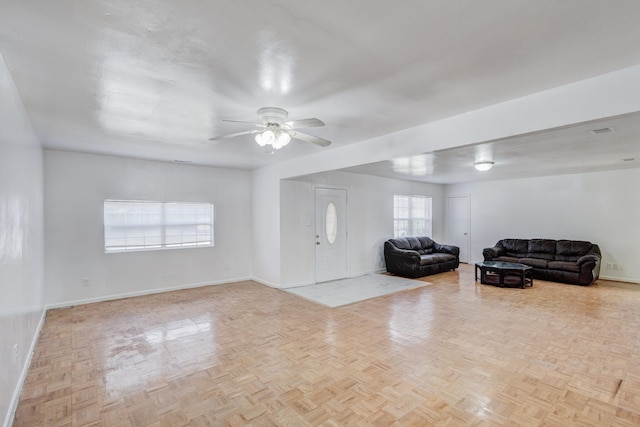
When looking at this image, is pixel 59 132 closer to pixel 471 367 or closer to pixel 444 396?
pixel 444 396

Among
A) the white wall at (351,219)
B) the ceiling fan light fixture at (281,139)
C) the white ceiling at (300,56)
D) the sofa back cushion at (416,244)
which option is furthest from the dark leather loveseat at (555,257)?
the ceiling fan light fixture at (281,139)

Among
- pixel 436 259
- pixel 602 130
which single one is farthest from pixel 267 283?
pixel 602 130

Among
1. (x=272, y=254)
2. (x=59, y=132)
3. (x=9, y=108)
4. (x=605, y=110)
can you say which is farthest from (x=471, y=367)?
(x=59, y=132)

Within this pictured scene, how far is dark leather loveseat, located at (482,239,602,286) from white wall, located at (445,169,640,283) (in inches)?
17.3

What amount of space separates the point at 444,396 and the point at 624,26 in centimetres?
265

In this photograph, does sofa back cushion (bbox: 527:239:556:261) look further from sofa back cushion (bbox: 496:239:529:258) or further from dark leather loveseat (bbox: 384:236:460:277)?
dark leather loveseat (bbox: 384:236:460:277)

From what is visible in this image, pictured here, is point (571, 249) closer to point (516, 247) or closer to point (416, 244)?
point (516, 247)

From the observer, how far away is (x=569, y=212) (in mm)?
6938

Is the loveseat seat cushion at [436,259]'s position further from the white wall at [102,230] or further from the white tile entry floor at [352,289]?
the white wall at [102,230]

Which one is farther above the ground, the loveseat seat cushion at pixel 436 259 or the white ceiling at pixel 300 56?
the white ceiling at pixel 300 56

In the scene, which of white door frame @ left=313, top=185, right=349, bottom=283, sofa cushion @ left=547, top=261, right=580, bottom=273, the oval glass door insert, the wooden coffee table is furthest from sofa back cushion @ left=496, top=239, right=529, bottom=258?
the oval glass door insert

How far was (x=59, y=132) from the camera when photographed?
3.67 m

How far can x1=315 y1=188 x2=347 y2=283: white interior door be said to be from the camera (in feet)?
20.5

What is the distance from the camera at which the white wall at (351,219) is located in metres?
5.82
